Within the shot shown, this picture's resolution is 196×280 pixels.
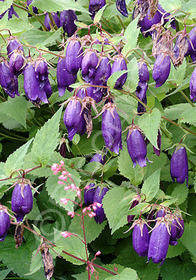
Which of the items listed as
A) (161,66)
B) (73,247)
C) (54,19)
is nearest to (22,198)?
(73,247)

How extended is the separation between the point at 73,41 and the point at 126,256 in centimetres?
111

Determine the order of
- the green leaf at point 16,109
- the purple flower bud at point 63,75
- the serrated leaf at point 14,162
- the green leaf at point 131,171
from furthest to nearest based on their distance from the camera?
the green leaf at point 16,109, the green leaf at point 131,171, the purple flower bud at point 63,75, the serrated leaf at point 14,162

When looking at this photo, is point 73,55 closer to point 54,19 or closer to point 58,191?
point 58,191

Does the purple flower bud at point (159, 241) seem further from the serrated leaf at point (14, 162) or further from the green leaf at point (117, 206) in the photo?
the serrated leaf at point (14, 162)

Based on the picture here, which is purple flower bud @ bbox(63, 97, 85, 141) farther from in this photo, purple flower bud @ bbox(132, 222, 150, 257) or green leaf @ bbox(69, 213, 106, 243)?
Answer: green leaf @ bbox(69, 213, 106, 243)

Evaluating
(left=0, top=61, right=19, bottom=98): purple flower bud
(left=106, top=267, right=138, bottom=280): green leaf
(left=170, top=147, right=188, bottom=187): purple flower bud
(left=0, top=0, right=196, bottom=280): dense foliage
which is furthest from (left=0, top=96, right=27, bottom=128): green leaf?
(left=106, top=267, right=138, bottom=280): green leaf

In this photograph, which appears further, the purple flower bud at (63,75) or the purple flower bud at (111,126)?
the purple flower bud at (63,75)

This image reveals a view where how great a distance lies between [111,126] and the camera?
1.28m

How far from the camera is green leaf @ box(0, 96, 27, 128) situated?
6.14 feet

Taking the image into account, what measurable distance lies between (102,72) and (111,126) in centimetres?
18

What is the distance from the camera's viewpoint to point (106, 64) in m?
1.29

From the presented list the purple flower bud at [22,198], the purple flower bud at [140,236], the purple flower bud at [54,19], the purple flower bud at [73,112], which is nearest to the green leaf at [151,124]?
the purple flower bud at [73,112]

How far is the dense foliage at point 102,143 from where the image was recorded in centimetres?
131

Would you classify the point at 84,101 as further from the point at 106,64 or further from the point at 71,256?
the point at 71,256
